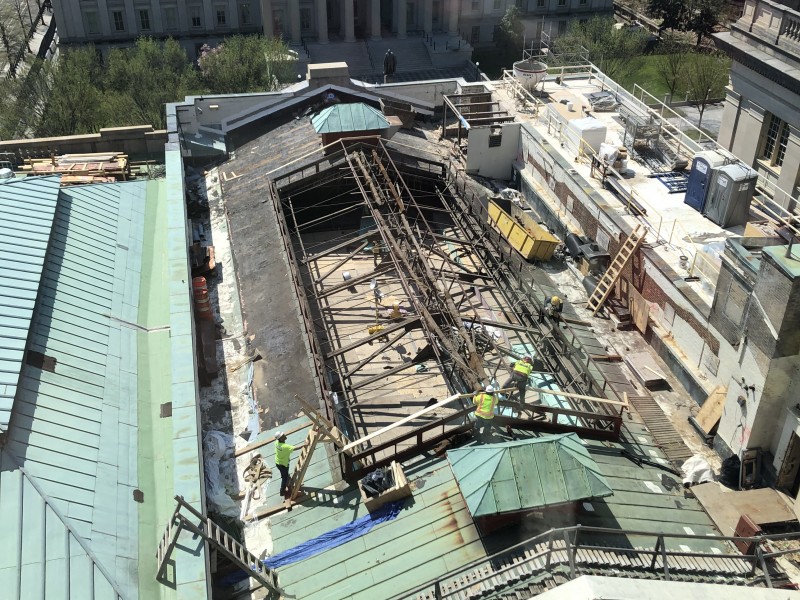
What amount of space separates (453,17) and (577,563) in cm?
8742

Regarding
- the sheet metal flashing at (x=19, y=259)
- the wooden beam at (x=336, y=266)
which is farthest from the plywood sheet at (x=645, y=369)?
the sheet metal flashing at (x=19, y=259)

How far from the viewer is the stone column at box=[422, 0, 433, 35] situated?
93375mm

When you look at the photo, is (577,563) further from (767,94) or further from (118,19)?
(118,19)

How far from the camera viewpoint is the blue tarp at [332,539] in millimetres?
20297

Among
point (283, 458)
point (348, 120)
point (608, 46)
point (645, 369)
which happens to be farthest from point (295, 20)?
point (283, 458)

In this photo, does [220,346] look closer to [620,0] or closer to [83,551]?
[83,551]

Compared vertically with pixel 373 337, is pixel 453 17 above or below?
above

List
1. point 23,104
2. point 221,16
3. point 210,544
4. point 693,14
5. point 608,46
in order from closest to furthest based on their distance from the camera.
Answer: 1. point 210,544
2. point 23,104
3. point 608,46
4. point 693,14
5. point 221,16

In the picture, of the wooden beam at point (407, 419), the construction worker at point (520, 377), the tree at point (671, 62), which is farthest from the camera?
the tree at point (671, 62)

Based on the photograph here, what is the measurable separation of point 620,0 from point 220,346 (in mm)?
96989

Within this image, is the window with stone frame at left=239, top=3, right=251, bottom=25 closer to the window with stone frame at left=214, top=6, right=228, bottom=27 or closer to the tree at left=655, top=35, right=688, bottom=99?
the window with stone frame at left=214, top=6, right=228, bottom=27

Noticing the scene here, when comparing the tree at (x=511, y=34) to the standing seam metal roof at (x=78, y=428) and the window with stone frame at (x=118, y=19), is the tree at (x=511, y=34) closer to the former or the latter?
the window with stone frame at (x=118, y=19)

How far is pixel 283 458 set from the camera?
2155 cm

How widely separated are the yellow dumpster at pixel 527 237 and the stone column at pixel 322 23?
6253 cm
